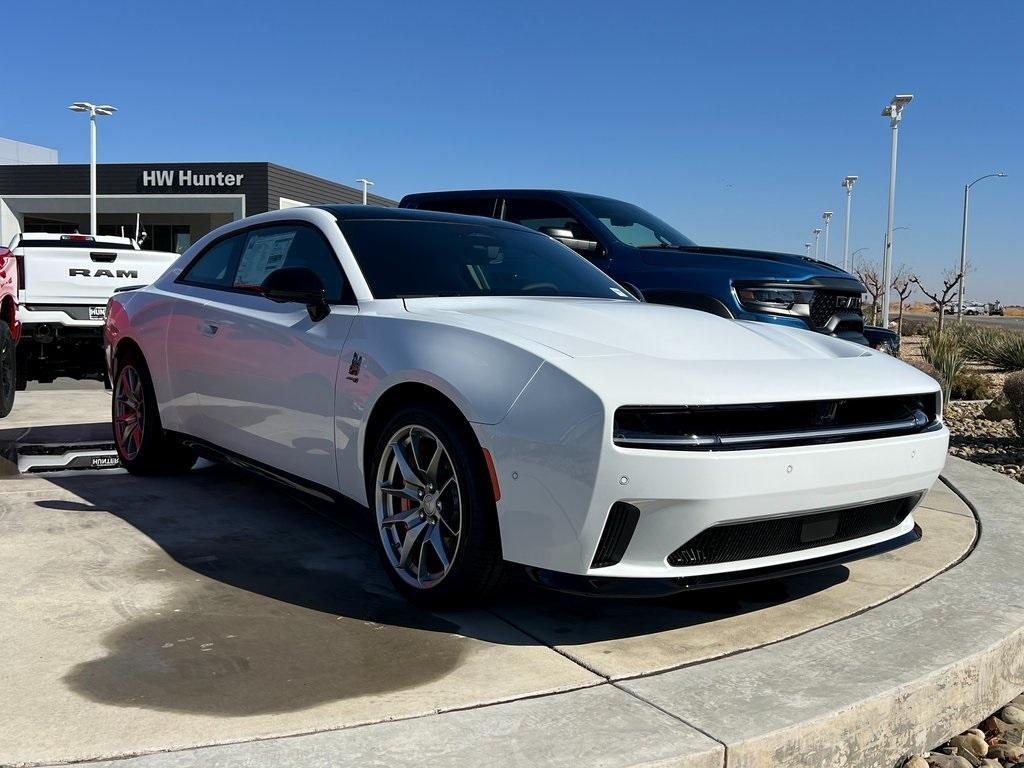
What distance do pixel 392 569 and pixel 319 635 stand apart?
47 centimetres

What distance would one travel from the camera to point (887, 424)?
354 centimetres

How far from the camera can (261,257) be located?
4988 mm

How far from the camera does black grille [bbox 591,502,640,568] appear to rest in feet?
9.83

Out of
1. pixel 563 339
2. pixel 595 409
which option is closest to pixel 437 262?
pixel 563 339

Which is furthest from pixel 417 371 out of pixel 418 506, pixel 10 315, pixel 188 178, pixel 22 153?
pixel 22 153

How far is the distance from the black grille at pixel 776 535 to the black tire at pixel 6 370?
6487mm

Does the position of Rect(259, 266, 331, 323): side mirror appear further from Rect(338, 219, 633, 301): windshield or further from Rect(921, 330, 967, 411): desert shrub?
Rect(921, 330, 967, 411): desert shrub

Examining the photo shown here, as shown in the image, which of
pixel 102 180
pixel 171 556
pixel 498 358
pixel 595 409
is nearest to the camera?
pixel 595 409

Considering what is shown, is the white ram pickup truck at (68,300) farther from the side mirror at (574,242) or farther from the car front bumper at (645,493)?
the car front bumper at (645,493)

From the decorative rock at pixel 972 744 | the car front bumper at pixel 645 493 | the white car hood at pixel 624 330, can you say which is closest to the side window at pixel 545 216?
the white car hood at pixel 624 330

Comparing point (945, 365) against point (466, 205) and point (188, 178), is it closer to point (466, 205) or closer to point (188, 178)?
point (466, 205)

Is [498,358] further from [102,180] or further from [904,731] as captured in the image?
[102,180]

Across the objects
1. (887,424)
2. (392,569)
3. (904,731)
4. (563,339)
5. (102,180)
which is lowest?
(904,731)

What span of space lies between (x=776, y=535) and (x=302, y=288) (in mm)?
2127
